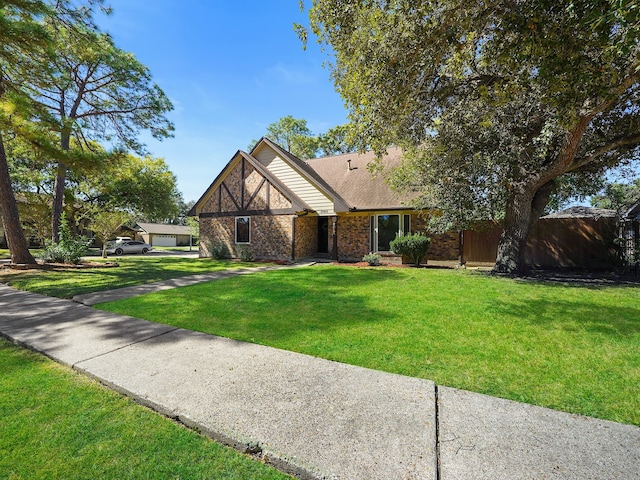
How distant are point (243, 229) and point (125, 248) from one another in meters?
17.4

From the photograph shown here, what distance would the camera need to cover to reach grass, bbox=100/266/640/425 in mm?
2987

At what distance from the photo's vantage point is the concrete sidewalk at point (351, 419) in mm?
1886

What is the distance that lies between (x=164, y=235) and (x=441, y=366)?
52.0 metres

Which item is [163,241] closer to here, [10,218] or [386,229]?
[10,218]

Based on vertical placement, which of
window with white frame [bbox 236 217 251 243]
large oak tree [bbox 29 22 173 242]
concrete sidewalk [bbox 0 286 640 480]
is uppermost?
large oak tree [bbox 29 22 173 242]

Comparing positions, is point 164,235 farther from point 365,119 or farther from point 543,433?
point 543,433

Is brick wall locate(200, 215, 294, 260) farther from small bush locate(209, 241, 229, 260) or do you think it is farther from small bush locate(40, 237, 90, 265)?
small bush locate(40, 237, 90, 265)

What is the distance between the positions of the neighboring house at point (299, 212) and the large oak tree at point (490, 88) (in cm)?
372

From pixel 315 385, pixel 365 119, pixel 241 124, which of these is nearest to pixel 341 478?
pixel 315 385

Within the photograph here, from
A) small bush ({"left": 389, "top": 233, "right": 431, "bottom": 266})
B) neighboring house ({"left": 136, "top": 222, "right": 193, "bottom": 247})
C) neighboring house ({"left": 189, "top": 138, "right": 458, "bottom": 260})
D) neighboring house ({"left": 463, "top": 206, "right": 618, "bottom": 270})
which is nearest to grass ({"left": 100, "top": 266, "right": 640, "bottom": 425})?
small bush ({"left": 389, "top": 233, "right": 431, "bottom": 266})

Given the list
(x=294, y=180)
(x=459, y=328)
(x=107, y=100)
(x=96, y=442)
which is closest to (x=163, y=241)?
(x=107, y=100)

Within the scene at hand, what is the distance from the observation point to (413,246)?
1197cm

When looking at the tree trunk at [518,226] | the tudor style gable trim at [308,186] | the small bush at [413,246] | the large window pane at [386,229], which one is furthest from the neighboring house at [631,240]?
the tudor style gable trim at [308,186]

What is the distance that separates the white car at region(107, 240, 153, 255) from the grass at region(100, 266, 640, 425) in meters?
23.7
